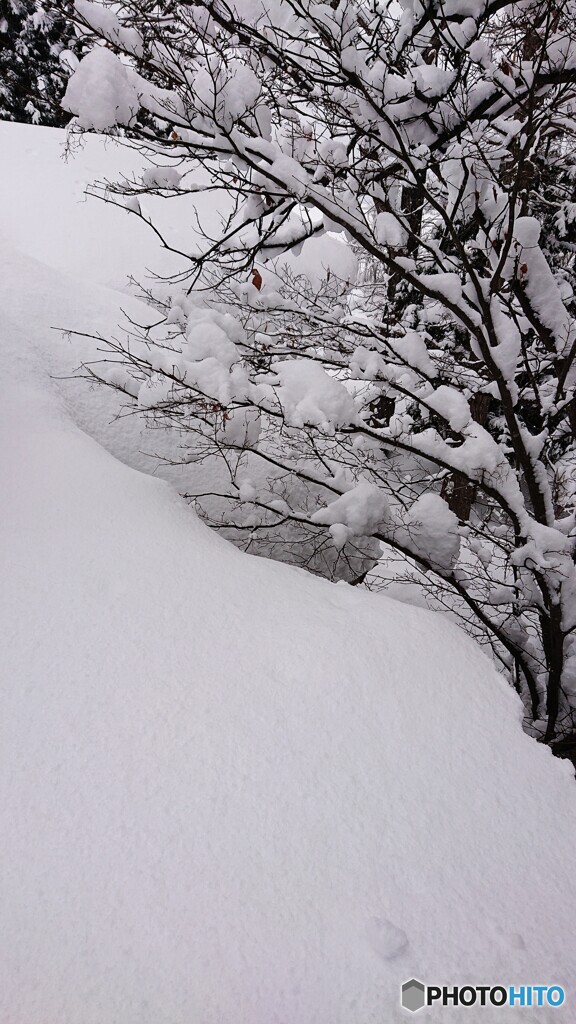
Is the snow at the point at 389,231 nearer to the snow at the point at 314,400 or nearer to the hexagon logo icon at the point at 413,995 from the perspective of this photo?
the snow at the point at 314,400

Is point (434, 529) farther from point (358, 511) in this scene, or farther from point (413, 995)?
point (413, 995)

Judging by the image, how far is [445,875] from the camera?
1.51 meters

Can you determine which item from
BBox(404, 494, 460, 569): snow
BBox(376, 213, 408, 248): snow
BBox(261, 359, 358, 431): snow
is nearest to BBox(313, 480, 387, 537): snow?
BBox(404, 494, 460, 569): snow

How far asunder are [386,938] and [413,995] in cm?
11

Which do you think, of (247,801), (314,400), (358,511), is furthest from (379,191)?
(247,801)

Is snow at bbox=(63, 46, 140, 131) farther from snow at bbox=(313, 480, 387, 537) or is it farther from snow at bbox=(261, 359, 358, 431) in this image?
snow at bbox=(313, 480, 387, 537)

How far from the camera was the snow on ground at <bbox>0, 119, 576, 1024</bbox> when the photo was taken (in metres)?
1.26

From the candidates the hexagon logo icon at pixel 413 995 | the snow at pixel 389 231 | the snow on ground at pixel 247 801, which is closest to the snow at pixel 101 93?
the snow at pixel 389 231

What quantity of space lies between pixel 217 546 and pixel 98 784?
141cm

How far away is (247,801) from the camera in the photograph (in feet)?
5.22

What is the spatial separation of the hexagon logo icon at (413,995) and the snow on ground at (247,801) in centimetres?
2

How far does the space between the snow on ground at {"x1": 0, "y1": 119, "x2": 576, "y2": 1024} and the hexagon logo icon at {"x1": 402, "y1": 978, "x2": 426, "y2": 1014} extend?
0.02 m

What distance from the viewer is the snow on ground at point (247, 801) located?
1.26 m

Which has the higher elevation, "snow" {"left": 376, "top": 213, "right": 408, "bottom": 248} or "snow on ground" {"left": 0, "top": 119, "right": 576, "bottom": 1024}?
"snow" {"left": 376, "top": 213, "right": 408, "bottom": 248}
